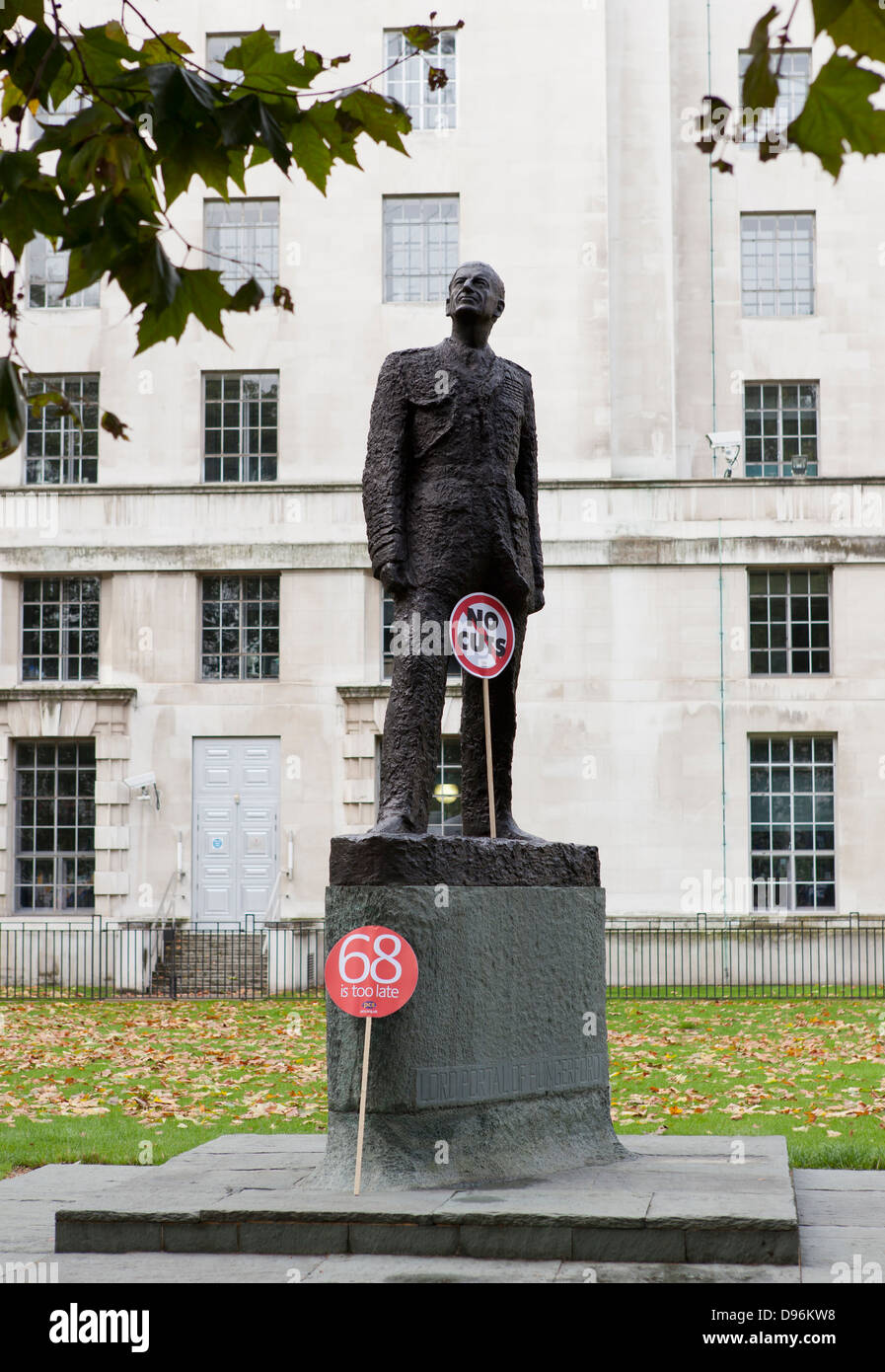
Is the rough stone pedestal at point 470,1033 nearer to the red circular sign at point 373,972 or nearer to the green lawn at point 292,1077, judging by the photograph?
the red circular sign at point 373,972

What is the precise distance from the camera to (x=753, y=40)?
129 inches

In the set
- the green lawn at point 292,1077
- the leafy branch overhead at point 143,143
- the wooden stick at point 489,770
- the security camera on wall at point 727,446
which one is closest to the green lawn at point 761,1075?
the green lawn at point 292,1077

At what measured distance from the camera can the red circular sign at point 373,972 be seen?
24.3 feet

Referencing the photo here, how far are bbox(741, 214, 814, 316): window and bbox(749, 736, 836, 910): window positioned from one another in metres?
8.53

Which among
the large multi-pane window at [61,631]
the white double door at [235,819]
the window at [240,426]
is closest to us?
the white double door at [235,819]

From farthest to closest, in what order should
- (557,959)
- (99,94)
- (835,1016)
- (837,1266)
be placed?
(835,1016), (557,959), (837,1266), (99,94)

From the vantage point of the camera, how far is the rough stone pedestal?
7488 mm

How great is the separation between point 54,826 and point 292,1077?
15.5 metres

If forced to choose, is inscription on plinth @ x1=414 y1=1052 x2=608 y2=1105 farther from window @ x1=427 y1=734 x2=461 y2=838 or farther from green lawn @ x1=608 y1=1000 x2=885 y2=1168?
window @ x1=427 y1=734 x2=461 y2=838

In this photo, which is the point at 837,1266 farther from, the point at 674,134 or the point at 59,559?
the point at 674,134

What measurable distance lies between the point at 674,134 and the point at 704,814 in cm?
1326

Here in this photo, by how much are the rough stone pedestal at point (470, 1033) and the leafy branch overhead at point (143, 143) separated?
3.90 meters

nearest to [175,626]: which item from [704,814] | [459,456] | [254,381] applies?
[254,381]

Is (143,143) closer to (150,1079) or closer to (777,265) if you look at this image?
(150,1079)
